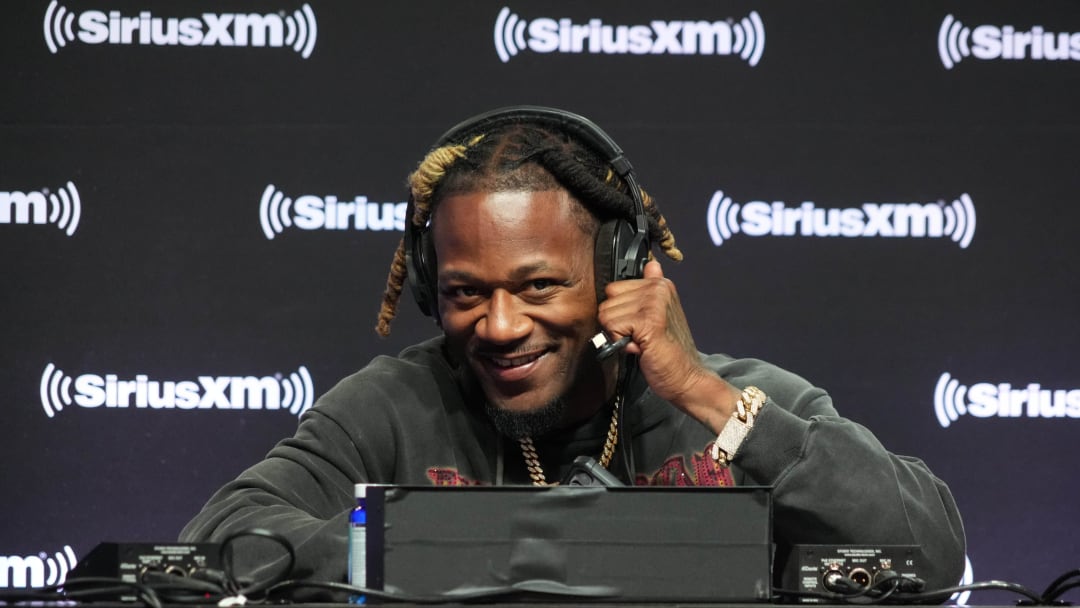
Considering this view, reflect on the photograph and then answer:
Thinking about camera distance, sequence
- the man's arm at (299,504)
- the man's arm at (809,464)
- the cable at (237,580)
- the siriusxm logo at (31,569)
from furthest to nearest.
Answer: the siriusxm logo at (31,569) → the man's arm at (809,464) → the man's arm at (299,504) → the cable at (237,580)

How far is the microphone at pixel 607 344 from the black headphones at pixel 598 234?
0.31ft

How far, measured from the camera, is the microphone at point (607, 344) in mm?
1443

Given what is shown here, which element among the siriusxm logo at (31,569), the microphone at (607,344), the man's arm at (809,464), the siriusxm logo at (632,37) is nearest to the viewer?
the man's arm at (809,464)

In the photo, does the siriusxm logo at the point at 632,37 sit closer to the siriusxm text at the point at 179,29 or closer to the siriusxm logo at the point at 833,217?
the siriusxm logo at the point at 833,217

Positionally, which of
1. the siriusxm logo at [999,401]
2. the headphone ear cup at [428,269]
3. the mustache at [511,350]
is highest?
the headphone ear cup at [428,269]

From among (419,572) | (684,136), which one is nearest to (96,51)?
(684,136)

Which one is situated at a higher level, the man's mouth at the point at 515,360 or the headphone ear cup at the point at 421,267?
the headphone ear cup at the point at 421,267

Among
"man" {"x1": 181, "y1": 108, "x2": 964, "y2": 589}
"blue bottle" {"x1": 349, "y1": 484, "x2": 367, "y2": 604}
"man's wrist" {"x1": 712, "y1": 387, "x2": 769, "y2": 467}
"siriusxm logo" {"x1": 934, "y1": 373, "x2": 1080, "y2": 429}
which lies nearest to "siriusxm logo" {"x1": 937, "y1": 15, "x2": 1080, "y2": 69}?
"siriusxm logo" {"x1": 934, "y1": 373, "x2": 1080, "y2": 429}

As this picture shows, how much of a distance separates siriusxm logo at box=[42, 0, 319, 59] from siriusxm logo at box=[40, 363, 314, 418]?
2.18ft

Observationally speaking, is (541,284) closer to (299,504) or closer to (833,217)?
(299,504)

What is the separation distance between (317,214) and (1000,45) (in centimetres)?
143

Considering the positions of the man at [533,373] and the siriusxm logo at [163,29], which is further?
the siriusxm logo at [163,29]

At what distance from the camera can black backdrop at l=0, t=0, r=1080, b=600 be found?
244cm

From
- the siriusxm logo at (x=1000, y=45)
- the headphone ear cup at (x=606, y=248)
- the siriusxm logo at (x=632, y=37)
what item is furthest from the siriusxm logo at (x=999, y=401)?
the headphone ear cup at (x=606, y=248)
